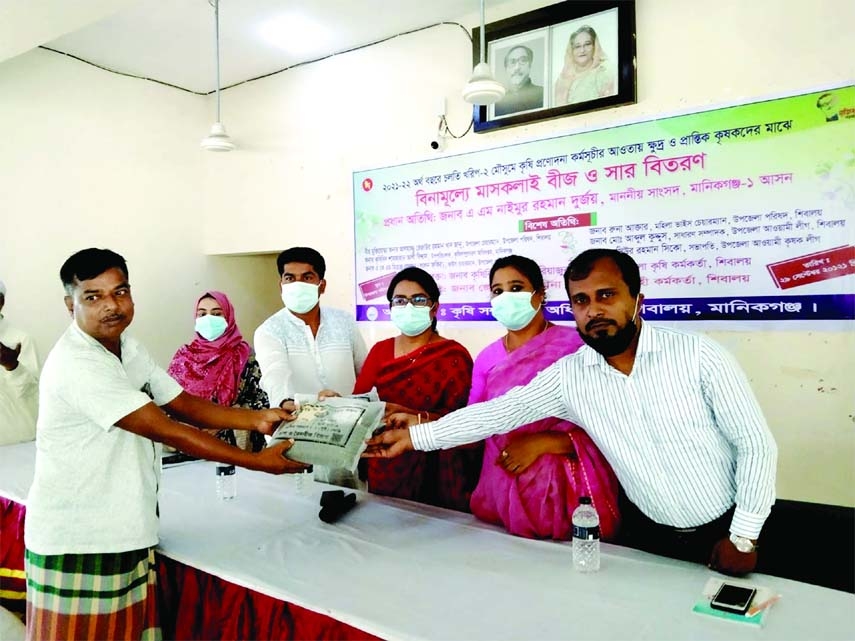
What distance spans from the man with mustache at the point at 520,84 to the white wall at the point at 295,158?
145mm

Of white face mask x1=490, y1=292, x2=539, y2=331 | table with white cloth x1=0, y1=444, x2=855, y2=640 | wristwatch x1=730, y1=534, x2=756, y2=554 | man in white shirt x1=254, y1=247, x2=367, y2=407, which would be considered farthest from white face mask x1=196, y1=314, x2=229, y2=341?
wristwatch x1=730, y1=534, x2=756, y2=554

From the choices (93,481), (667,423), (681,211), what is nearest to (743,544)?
(667,423)

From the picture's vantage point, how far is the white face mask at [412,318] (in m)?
2.39

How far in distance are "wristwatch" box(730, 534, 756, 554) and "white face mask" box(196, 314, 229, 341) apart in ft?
8.81

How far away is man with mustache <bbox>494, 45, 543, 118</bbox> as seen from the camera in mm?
3143

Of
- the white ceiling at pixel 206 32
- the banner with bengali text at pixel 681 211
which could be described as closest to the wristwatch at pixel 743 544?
the banner with bengali text at pixel 681 211

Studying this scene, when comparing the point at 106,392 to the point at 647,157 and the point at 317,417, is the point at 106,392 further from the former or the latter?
the point at 647,157

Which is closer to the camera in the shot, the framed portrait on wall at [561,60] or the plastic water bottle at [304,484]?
the plastic water bottle at [304,484]

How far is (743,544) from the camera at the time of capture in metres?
1.40

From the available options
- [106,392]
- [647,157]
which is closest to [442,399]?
[106,392]

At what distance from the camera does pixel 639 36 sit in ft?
9.46

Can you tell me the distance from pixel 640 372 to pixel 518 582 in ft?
2.01

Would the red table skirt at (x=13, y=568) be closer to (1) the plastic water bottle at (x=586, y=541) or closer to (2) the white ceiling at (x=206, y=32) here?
(1) the plastic water bottle at (x=586, y=541)

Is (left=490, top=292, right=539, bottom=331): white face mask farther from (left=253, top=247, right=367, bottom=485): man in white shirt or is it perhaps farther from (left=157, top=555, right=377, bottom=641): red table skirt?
(left=157, top=555, right=377, bottom=641): red table skirt
